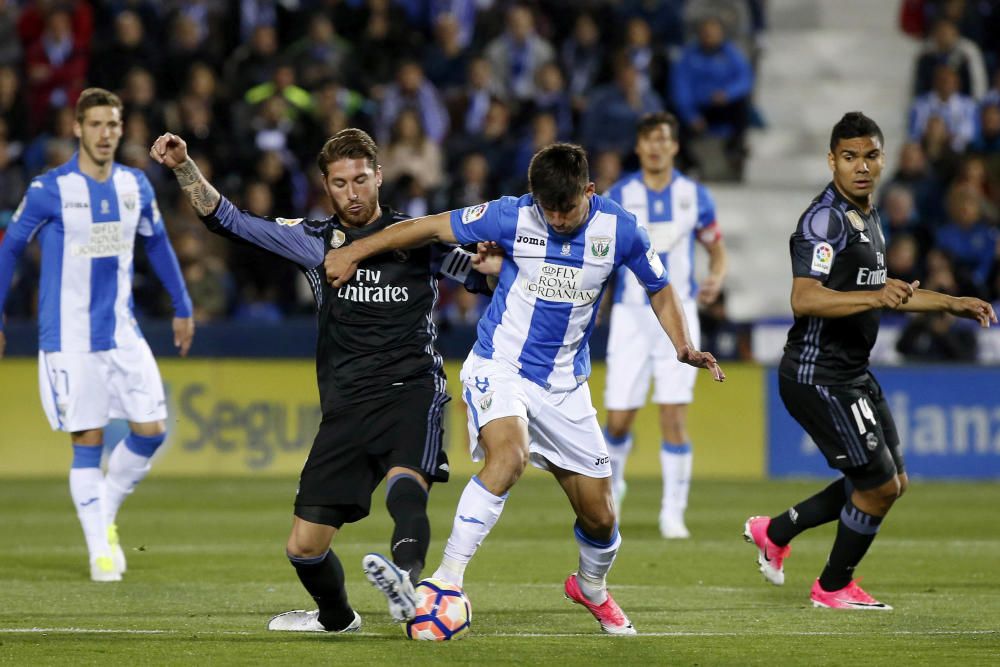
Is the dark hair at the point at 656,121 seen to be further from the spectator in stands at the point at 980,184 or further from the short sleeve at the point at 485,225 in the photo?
the spectator in stands at the point at 980,184

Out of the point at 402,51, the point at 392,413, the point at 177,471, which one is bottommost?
the point at 177,471

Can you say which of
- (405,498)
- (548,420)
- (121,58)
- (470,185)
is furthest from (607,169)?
(405,498)

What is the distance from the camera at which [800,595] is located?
28.5ft

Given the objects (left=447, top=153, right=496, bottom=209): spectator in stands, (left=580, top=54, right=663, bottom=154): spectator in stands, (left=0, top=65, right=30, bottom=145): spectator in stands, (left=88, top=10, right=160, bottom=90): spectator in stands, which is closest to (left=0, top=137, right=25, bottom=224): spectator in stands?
(left=0, top=65, right=30, bottom=145): spectator in stands

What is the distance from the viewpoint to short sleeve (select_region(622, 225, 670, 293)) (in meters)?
7.21

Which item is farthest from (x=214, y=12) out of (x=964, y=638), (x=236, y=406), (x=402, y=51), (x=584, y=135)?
(x=964, y=638)

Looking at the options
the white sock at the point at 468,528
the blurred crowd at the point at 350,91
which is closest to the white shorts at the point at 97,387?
the white sock at the point at 468,528

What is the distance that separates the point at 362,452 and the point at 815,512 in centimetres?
262

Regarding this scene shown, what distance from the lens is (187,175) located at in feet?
23.7

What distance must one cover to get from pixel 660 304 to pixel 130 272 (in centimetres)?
363

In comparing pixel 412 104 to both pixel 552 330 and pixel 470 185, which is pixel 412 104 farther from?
pixel 552 330

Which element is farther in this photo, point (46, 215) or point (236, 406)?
point (236, 406)

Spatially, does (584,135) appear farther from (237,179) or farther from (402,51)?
(237,179)

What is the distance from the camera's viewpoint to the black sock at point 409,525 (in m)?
6.82
